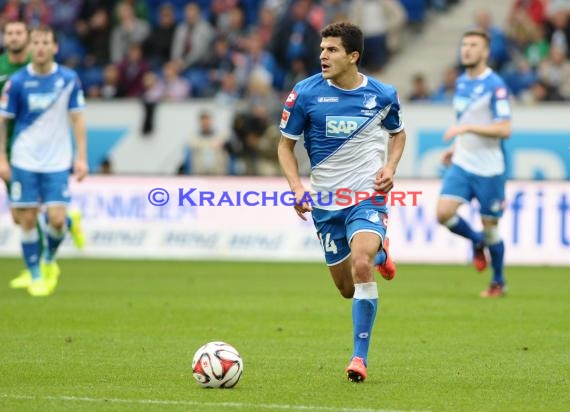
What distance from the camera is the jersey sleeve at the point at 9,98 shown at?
1322cm

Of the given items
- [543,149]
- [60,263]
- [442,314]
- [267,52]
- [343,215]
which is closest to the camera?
[343,215]

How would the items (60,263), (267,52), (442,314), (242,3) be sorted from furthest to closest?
(242,3), (267,52), (60,263), (442,314)

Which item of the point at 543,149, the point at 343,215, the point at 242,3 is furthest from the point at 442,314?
the point at 242,3

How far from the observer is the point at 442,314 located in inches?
486

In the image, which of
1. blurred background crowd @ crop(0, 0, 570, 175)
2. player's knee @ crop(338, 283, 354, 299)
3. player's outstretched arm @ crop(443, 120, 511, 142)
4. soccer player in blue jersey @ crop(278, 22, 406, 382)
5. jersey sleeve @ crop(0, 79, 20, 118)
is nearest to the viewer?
soccer player in blue jersey @ crop(278, 22, 406, 382)

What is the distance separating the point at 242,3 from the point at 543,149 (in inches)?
301

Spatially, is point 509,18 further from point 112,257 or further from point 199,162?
point 112,257

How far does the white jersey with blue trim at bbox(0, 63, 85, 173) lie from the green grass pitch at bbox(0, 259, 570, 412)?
152 centimetres

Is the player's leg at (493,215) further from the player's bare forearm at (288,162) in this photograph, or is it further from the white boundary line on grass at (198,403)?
the white boundary line on grass at (198,403)

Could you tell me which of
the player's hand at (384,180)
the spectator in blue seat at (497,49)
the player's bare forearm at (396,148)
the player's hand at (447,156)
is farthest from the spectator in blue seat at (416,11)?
the player's hand at (384,180)

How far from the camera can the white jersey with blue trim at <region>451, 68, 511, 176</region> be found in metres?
13.8

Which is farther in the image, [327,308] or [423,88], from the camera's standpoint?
[423,88]

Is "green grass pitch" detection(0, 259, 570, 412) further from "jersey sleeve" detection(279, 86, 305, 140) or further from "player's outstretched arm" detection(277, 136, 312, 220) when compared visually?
"jersey sleeve" detection(279, 86, 305, 140)

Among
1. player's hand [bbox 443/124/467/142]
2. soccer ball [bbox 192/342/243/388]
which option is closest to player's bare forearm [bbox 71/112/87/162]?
player's hand [bbox 443/124/467/142]
